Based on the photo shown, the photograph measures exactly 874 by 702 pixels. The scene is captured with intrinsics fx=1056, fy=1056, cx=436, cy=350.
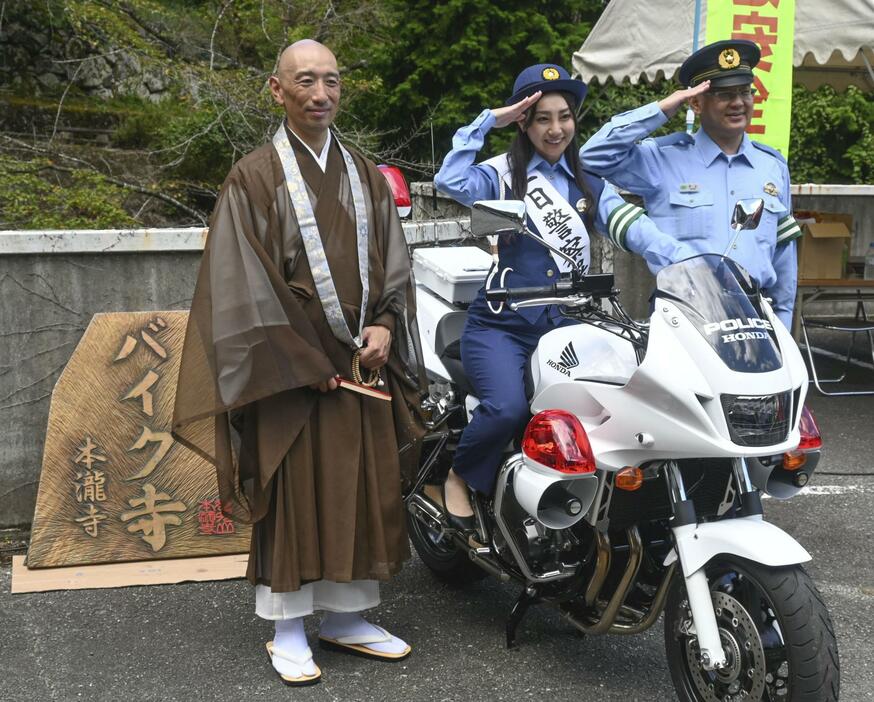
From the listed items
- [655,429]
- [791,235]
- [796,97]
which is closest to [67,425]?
[655,429]

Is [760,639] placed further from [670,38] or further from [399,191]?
[670,38]

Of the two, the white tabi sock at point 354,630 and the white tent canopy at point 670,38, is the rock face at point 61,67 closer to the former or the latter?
the white tent canopy at point 670,38

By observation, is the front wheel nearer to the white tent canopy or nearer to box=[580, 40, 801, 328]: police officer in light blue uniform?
box=[580, 40, 801, 328]: police officer in light blue uniform

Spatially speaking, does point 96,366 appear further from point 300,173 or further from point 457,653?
point 457,653

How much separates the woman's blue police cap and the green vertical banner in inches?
71.4

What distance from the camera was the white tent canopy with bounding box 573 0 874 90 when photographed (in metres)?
6.32

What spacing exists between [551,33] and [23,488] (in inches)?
325

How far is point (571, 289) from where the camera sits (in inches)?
121

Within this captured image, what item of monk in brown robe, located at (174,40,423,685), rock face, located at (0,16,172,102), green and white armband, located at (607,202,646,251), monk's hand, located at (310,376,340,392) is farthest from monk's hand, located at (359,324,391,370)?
rock face, located at (0,16,172,102)

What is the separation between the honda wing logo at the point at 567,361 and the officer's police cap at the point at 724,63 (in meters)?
1.09

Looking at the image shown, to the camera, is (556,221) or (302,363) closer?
(302,363)

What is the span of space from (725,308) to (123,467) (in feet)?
9.09

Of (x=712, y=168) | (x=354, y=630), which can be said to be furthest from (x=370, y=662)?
(x=712, y=168)

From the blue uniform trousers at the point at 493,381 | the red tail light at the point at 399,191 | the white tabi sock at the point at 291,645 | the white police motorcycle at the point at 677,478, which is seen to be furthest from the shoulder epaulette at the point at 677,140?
the white tabi sock at the point at 291,645
